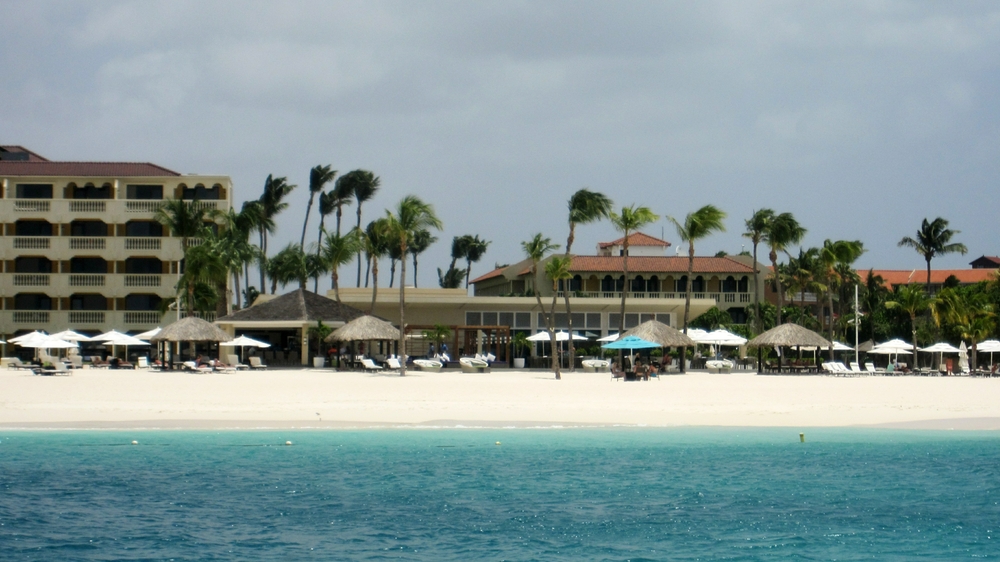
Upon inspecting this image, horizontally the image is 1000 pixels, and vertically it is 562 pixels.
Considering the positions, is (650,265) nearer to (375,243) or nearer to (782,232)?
(782,232)

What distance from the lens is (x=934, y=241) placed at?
238ft

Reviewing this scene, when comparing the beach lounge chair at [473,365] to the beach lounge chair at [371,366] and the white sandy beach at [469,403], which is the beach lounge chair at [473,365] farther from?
the white sandy beach at [469,403]

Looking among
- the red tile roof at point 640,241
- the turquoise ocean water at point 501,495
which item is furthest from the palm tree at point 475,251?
the turquoise ocean water at point 501,495

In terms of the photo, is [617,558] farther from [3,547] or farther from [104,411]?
[104,411]

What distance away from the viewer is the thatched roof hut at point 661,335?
41.5 meters

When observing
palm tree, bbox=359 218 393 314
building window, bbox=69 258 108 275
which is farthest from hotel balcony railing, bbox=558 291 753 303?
building window, bbox=69 258 108 275

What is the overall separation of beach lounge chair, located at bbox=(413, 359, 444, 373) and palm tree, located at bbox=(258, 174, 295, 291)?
75.6 ft

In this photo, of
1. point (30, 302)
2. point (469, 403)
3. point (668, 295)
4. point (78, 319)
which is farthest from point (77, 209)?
point (469, 403)

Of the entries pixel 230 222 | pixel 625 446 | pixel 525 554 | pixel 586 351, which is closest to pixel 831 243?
pixel 586 351

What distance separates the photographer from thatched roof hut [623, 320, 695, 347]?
41.5m

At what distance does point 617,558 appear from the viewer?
1178 cm

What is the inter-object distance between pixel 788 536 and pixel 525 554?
3414mm

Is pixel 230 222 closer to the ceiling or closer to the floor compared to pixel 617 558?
closer to the ceiling

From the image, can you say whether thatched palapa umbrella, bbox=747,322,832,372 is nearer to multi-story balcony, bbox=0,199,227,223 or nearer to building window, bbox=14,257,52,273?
multi-story balcony, bbox=0,199,227,223
